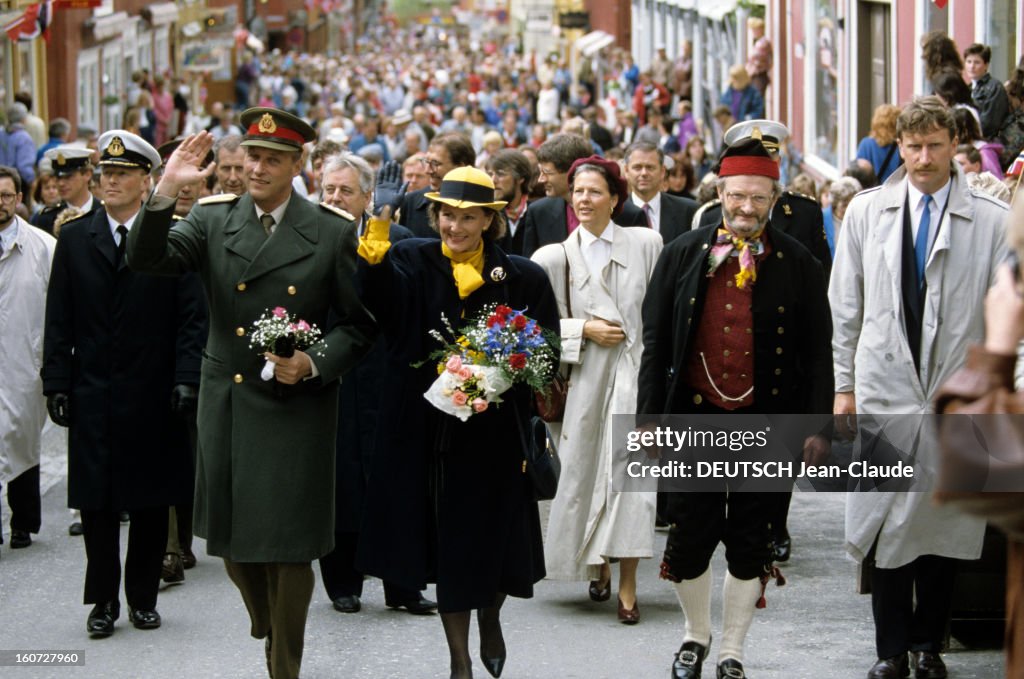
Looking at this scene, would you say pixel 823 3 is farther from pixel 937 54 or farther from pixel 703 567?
pixel 703 567

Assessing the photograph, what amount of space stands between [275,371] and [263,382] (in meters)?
0.11

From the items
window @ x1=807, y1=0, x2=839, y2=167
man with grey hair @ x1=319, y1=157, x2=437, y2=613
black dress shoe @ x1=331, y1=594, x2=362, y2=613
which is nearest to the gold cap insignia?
man with grey hair @ x1=319, y1=157, x2=437, y2=613

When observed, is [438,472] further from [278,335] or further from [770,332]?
[770,332]

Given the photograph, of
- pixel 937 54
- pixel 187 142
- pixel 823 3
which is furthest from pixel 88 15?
pixel 187 142

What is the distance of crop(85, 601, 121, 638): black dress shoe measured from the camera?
744cm

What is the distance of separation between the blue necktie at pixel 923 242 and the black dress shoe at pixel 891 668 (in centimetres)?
141

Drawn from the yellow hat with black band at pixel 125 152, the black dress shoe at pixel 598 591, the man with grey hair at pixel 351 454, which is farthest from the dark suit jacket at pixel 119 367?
the black dress shoe at pixel 598 591

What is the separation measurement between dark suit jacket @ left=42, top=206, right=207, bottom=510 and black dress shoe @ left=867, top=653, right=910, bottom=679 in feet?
9.76

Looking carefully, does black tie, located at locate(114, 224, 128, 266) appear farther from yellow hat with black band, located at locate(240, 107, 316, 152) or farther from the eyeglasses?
the eyeglasses

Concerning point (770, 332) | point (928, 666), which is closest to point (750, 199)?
point (770, 332)

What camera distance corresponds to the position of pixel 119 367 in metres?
7.44

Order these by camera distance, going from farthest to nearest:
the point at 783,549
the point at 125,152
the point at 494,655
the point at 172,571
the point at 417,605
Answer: the point at 783,549, the point at 172,571, the point at 417,605, the point at 125,152, the point at 494,655

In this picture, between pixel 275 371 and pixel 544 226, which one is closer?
pixel 275 371

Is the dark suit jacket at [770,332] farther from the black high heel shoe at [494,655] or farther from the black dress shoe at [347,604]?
the black dress shoe at [347,604]
